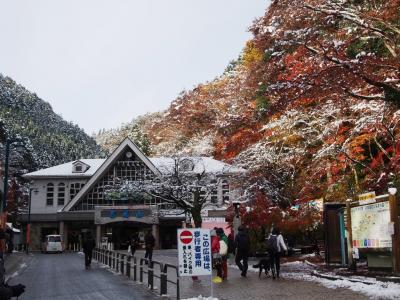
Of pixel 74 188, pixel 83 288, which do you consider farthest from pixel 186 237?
pixel 74 188

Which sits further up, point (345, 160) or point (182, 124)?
point (182, 124)

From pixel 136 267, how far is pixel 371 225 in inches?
304

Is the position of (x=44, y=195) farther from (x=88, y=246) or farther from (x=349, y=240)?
(x=349, y=240)

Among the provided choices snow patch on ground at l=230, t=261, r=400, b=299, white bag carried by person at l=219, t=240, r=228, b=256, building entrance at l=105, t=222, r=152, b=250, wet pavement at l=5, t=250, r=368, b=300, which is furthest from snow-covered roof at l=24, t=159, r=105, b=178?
snow patch on ground at l=230, t=261, r=400, b=299

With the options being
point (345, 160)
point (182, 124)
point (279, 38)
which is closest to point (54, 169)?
point (182, 124)

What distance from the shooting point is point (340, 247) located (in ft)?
53.0

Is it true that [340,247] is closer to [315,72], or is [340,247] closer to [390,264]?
[390,264]

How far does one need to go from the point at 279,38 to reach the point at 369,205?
4.98m

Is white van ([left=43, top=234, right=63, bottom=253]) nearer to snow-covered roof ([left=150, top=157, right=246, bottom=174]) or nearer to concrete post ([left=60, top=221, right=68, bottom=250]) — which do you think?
concrete post ([left=60, top=221, right=68, bottom=250])

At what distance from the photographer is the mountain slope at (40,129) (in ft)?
259

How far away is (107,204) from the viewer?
43.2m

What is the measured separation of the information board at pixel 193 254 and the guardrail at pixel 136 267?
400 millimetres

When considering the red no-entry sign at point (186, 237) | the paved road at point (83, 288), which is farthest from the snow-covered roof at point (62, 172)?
the red no-entry sign at point (186, 237)

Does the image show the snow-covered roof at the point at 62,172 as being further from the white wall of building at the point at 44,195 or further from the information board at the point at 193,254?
the information board at the point at 193,254
